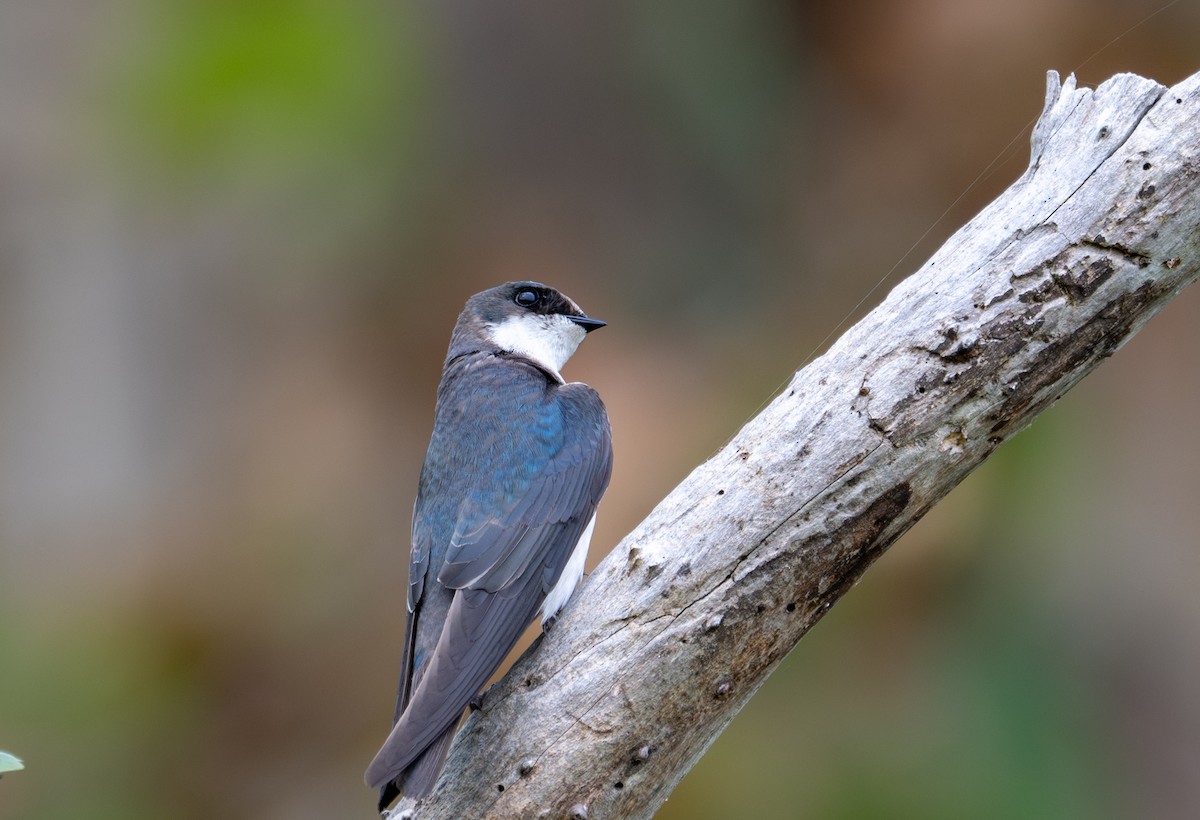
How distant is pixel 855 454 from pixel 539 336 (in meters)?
0.98

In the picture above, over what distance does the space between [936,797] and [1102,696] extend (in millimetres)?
710

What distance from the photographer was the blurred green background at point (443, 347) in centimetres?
373

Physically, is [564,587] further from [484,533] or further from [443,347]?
[443,347]

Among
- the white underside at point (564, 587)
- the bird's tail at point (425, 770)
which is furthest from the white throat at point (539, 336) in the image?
the bird's tail at point (425, 770)

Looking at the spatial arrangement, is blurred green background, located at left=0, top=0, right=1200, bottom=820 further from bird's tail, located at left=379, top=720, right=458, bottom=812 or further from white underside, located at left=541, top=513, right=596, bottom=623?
bird's tail, located at left=379, top=720, right=458, bottom=812

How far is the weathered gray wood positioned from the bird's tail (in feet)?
0.27

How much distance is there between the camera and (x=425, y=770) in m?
1.43

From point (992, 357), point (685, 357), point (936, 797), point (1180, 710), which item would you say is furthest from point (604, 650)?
point (1180, 710)

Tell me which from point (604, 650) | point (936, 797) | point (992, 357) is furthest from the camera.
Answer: point (936, 797)

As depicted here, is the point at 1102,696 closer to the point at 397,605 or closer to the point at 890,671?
the point at 890,671

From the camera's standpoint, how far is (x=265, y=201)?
4164 millimetres

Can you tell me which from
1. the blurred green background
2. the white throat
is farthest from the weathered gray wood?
the blurred green background

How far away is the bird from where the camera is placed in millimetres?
1486

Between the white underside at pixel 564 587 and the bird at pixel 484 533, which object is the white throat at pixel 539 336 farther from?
the white underside at pixel 564 587
